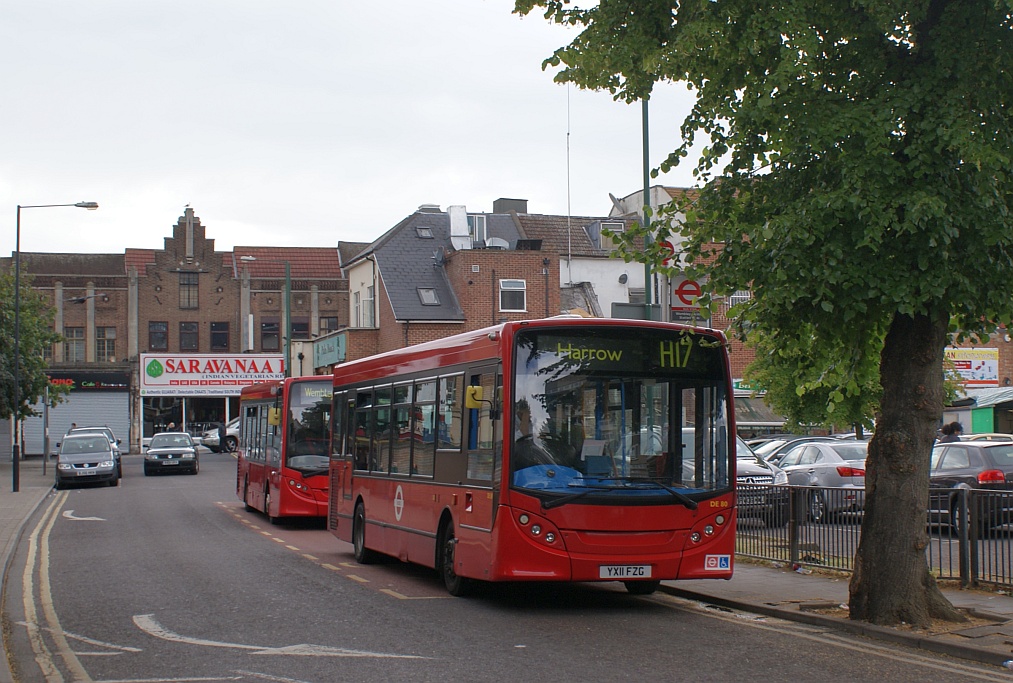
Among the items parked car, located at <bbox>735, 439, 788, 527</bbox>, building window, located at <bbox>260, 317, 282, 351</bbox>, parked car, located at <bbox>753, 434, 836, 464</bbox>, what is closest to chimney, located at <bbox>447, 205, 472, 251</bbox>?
building window, located at <bbox>260, 317, 282, 351</bbox>

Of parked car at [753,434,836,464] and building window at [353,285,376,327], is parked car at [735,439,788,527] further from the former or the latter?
building window at [353,285,376,327]

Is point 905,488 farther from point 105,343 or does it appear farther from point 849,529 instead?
point 105,343

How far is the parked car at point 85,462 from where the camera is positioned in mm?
37625

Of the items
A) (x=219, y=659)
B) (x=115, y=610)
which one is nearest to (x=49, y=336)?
(x=115, y=610)

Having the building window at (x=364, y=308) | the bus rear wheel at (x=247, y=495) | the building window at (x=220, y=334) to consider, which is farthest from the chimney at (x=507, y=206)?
the bus rear wheel at (x=247, y=495)

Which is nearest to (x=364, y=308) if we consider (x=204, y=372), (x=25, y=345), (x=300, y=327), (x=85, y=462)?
(x=25, y=345)

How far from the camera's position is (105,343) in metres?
71.9

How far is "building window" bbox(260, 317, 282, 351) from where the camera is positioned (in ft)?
242

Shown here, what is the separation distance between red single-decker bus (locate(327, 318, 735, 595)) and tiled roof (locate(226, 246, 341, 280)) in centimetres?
6442

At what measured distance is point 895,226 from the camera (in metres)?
9.42

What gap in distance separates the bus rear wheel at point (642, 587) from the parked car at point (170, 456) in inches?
1363

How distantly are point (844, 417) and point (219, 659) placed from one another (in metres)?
29.9

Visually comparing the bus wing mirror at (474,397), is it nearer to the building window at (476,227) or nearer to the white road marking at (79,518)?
the white road marking at (79,518)

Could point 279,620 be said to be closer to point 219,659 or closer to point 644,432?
point 219,659
